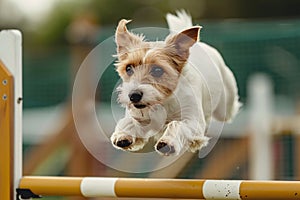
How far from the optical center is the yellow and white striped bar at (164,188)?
6.89 ft

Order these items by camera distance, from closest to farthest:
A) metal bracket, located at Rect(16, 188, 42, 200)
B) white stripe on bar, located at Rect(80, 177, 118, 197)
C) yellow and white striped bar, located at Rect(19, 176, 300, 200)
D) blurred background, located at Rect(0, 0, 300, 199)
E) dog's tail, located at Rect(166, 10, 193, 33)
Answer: yellow and white striped bar, located at Rect(19, 176, 300, 200) → white stripe on bar, located at Rect(80, 177, 118, 197) → metal bracket, located at Rect(16, 188, 42, 200) → dog's tail, located at Rect(166, 10, 193, 33) → blurred background, located at Rect(0, 0, 300, 199)

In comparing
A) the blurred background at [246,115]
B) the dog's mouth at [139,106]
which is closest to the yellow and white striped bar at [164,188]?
the dog's mouth at [139,106]

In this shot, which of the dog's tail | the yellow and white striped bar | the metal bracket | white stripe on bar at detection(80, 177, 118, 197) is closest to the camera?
the yellow and white striped bar

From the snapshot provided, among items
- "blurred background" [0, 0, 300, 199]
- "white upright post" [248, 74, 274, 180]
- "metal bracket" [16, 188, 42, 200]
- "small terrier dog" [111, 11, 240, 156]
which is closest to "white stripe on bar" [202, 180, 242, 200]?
"small terrier dog" [111, 11, 240, 156]

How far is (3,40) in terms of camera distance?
252 cm

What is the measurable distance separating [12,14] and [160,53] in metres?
14.8

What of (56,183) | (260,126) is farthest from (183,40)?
(260,126)

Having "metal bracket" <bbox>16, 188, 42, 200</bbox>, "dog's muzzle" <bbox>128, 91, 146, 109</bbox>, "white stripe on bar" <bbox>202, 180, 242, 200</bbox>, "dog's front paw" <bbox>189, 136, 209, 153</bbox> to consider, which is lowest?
"metal bracket" <bbox>16, 188, 42, 200</bbox>

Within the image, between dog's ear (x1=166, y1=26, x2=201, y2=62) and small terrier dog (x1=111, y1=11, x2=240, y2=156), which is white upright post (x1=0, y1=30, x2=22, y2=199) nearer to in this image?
small terrier dog (x1=111, y1=11, x2=240, y2=156)

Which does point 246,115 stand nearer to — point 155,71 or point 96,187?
point 96,187

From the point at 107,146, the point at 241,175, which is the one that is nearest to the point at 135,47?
the point at 107,146

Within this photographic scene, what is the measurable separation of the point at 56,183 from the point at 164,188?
337 millimetres

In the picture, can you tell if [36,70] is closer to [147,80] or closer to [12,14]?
[147,80]

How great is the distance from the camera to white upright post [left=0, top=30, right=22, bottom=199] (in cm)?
249
